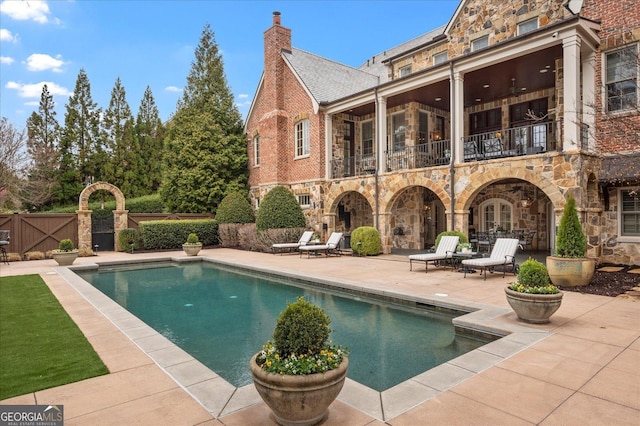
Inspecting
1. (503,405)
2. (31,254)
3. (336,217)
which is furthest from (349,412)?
(31,254)

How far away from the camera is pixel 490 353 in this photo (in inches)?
183

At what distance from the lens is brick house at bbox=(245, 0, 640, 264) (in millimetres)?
10719

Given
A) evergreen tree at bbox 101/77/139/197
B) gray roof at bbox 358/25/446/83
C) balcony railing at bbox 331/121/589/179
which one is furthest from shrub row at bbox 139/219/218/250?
evergreen tree at bbox 101/77/139/197

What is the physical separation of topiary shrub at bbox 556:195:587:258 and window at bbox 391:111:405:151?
31.1 feet

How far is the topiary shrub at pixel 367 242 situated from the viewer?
587 inches

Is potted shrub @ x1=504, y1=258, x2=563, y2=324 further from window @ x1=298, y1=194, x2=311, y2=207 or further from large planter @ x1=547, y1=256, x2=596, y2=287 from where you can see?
window @ x1=298, y1=194, x2=311, y2=207

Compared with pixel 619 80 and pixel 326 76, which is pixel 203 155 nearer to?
pixel 326 76

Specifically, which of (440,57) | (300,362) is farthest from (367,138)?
(300,362)

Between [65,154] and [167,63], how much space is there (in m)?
11.1

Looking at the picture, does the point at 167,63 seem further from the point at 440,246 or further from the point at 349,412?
the point at 349,412

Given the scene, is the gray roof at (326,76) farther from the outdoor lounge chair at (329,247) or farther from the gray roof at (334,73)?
the outdoor lounge chair at (329,247)

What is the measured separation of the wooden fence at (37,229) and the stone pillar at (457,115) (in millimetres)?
16846

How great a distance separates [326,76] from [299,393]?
19767mm

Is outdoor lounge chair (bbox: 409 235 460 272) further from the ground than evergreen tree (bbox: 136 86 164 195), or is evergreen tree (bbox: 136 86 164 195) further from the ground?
evergreen tree (bbox: 136 86 164 195)
